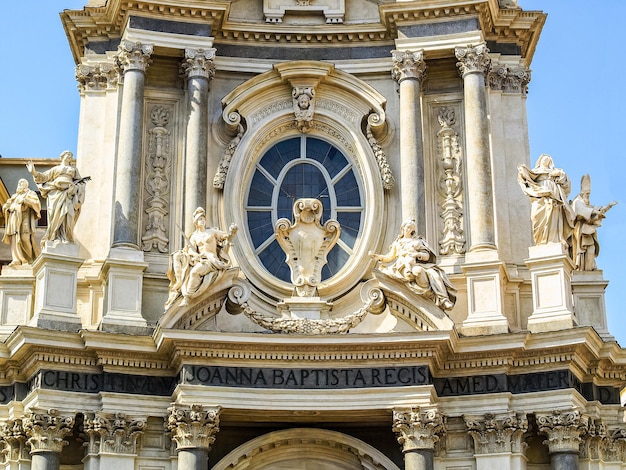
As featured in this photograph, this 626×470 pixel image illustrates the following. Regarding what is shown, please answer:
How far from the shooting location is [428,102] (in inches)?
950

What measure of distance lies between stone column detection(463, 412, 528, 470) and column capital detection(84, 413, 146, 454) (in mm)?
5468

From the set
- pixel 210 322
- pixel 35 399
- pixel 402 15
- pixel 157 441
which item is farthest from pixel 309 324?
pixel 402 15

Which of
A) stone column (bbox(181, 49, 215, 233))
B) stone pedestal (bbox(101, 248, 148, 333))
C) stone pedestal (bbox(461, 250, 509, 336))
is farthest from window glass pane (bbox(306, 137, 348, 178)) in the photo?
stone pedestal (bbox(101, 248, 148, 333))

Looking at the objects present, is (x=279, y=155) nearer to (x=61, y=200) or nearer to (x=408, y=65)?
(x=408, y=65)

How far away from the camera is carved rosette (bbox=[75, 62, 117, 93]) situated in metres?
24.1

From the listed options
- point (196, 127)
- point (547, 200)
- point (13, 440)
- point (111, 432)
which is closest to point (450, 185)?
point (547, 200)

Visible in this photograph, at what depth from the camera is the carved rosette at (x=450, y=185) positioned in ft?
75.3

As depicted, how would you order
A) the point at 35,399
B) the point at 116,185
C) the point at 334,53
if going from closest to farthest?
the point at 35,399 < the point at 116,185 < the point at 334,53

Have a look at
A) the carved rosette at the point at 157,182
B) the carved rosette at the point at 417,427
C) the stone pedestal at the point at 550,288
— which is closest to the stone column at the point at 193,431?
the carved rosette at the point at 417,427

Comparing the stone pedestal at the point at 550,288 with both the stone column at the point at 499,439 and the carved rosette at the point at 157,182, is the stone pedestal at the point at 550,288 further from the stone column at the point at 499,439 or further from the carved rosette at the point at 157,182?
the carved rosette at the point at 157,182

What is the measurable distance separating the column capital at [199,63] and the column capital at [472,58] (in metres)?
4.48

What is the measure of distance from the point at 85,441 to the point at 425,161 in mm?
7868

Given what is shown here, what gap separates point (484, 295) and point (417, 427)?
285cm

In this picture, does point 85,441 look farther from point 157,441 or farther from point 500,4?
point 500,4
